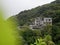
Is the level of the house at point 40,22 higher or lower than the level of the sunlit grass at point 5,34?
lower

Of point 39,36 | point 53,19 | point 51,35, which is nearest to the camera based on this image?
point 39,36

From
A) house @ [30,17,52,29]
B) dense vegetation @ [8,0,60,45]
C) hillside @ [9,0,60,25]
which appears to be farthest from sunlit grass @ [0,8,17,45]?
house @ [30,17,52,29]

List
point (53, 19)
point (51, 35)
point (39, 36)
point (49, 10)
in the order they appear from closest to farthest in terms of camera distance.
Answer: point (39, 36)
point (51, 35)
point (53, 19)
point (49, 10)

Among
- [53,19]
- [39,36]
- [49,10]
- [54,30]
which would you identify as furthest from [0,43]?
[49,10]

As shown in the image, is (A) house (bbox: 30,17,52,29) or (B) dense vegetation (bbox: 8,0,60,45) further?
(A) house (bbox: 30,17,52,29)

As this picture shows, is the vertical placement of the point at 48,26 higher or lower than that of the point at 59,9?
lower

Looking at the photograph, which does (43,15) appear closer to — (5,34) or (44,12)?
(44,12)

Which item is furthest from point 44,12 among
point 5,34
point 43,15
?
point 5,34

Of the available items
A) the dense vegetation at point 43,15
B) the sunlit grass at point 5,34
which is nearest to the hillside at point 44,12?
the dense vegetation at point 43,15

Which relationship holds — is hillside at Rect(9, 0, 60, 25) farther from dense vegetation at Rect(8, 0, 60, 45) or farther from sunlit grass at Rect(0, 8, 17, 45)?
sunlit grass at Rect(0, 8, 17, 45)

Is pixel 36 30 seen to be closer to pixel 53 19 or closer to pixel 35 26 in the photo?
pixel 35 26

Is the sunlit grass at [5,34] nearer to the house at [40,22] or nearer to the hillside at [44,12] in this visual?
the hillside at [44,12]
